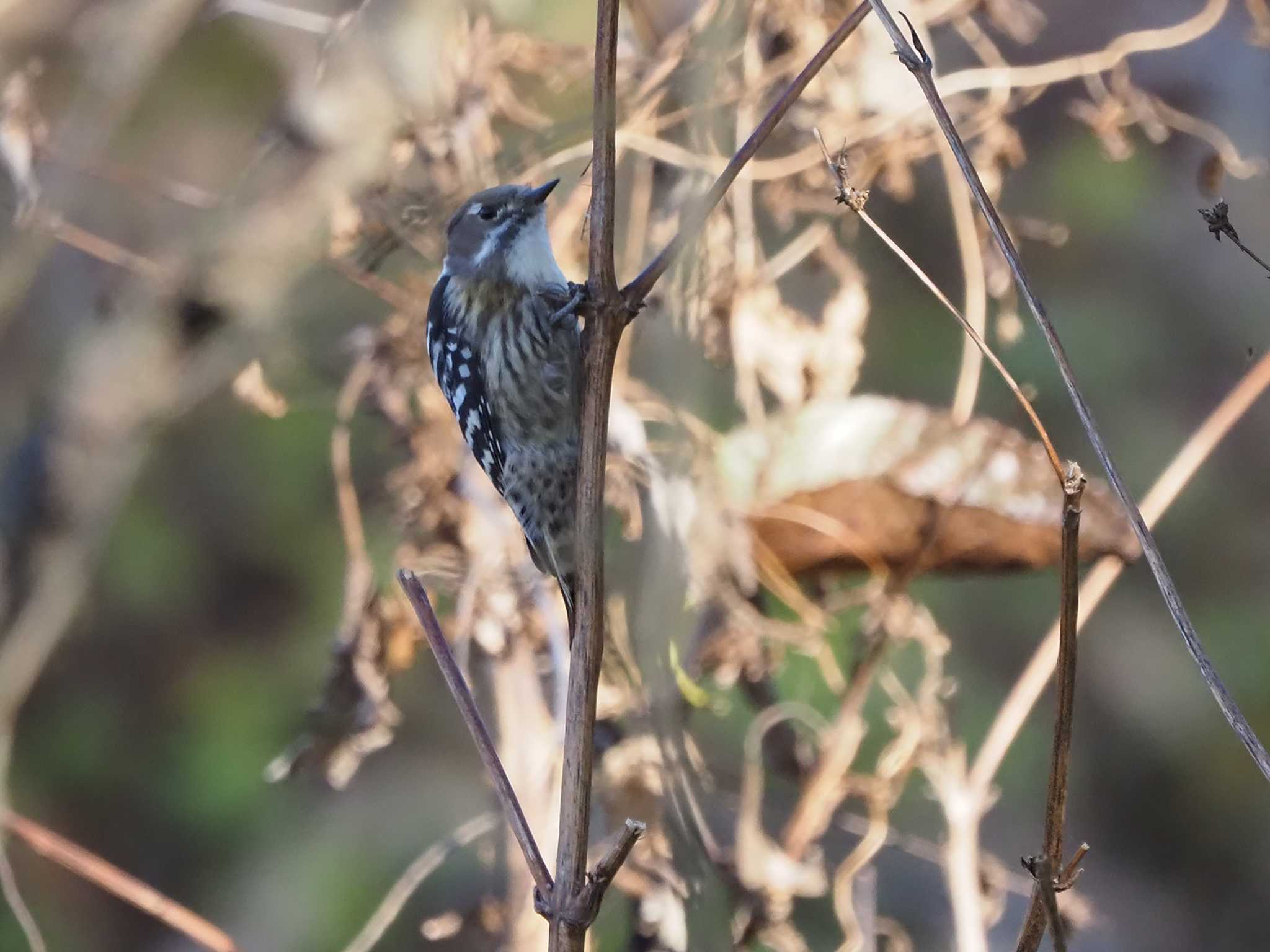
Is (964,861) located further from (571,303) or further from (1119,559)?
(571,303)

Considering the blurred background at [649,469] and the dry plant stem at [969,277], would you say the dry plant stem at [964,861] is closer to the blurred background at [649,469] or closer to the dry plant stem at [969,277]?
the blurred background at [649,469]

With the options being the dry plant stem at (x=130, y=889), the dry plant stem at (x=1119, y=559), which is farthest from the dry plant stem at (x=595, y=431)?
the dry plant stem at (x=130, y=889)

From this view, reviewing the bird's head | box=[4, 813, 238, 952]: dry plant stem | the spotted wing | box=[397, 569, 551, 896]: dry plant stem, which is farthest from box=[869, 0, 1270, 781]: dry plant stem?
box=[4, 813, 238, 952]: dry plant stem

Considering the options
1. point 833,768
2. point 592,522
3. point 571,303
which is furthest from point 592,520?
point 833,768

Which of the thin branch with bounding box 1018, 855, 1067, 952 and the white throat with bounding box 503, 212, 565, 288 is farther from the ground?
the white throat with bounding box 503, 212, 565, 288

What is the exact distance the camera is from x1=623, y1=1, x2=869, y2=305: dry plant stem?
918 mm

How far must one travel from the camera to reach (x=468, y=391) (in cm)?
206

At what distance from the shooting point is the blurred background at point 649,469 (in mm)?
2242

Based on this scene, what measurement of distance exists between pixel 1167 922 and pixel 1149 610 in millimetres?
876

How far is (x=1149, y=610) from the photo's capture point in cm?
355

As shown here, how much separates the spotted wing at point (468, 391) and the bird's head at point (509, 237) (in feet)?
0.35

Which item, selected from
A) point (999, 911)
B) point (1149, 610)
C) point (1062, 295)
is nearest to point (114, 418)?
point (999, 911)

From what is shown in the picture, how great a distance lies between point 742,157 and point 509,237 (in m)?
1.12

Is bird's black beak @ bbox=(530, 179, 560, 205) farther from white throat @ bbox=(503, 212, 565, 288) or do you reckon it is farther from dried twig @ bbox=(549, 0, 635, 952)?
dried twig @ bbox=(549, 0, 635, 952)
